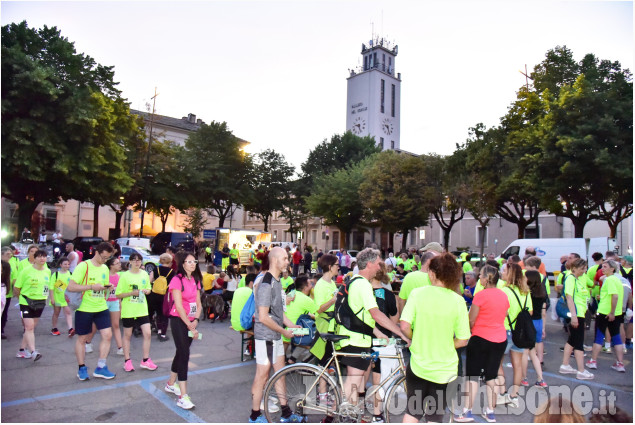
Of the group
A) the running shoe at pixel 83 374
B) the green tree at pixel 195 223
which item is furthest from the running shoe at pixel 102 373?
the green tree at pixel 195 223

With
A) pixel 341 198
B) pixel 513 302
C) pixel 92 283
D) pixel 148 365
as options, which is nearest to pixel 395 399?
pixel 513 302

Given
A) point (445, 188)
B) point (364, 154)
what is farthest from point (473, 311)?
point (364, 154)

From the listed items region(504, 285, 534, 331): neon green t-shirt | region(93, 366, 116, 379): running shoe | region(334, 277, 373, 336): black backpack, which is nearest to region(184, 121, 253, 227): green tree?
region(93, 366, 116, 379): running shoe

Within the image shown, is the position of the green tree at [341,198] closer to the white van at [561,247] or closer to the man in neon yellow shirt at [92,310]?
the white van at [561,247]

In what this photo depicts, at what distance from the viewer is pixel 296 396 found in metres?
4.45

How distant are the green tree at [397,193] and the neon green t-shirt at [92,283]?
98.4 feet

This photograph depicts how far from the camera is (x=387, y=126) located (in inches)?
2761

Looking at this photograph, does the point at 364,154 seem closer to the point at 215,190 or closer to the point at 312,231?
the point at 215,190

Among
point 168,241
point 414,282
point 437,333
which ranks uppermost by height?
point 168,241

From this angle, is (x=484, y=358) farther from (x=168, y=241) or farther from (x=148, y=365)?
(x=168, y=241)

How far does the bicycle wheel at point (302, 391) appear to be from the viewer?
4294 millimetres

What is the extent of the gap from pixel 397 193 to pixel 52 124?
2373 centimetres

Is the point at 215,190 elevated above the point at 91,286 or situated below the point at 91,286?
above

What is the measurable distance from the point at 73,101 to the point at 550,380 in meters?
23.6
